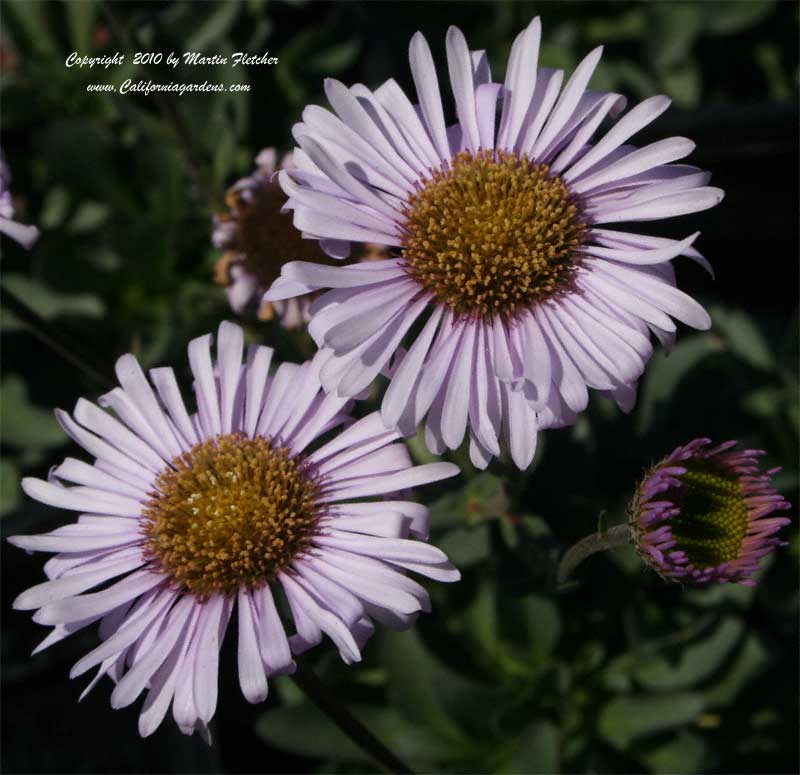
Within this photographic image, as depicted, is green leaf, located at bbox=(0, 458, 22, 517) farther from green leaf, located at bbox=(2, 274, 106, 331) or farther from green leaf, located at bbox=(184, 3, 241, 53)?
green leaf, located at bbox=(184, 3, 241, 53)

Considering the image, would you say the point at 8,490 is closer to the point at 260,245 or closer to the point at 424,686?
the point at 260,245

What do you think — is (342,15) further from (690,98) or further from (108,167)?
(690,98)

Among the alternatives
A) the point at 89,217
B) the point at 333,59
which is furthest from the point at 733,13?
the point at 89,217

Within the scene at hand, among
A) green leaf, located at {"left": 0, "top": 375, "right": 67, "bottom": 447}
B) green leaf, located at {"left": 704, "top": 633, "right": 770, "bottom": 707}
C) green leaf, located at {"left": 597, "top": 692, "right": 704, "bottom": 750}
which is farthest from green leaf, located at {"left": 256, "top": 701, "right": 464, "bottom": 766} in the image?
green leaf, located at {"left": 0, "top": 375, "right": 67, "bottom": 447}

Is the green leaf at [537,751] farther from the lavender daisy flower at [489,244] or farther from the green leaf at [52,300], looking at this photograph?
the green leaf at [52,300]

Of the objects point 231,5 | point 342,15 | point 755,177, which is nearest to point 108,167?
point 231,5

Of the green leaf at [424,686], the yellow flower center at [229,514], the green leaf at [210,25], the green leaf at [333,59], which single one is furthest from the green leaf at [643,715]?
the green leaf at [210,25]
